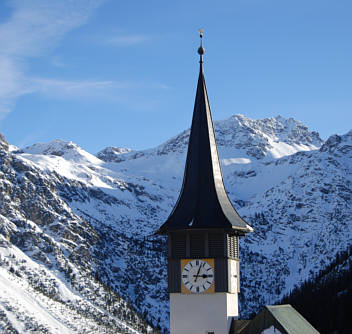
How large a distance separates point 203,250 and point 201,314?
465 centimetres

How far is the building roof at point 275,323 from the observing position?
54.2 m

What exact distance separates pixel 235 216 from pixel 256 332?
889 centimetres

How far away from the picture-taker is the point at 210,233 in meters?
57.8

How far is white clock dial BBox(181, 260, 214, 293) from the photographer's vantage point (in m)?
56.9

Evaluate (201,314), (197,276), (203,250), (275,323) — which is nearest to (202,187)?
(203,250)

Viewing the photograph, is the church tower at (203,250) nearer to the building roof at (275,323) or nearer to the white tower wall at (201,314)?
the white tower wall at (201,314)

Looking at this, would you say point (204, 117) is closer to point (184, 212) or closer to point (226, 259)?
point (184, 212)

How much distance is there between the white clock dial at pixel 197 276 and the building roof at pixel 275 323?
164 inches

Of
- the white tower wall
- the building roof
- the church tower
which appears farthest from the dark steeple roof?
the building roof

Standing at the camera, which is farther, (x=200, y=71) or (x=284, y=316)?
(x=200, y=71)

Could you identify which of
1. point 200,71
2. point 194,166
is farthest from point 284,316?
point 200,71

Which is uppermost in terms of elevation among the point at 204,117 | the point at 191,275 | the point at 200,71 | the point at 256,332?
the point at 200,71

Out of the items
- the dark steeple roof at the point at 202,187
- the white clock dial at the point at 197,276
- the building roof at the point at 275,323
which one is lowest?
the building roof at the point at 275,323

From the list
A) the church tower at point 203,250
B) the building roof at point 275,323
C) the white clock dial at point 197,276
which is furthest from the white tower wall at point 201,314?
the building roof at point 275,323
